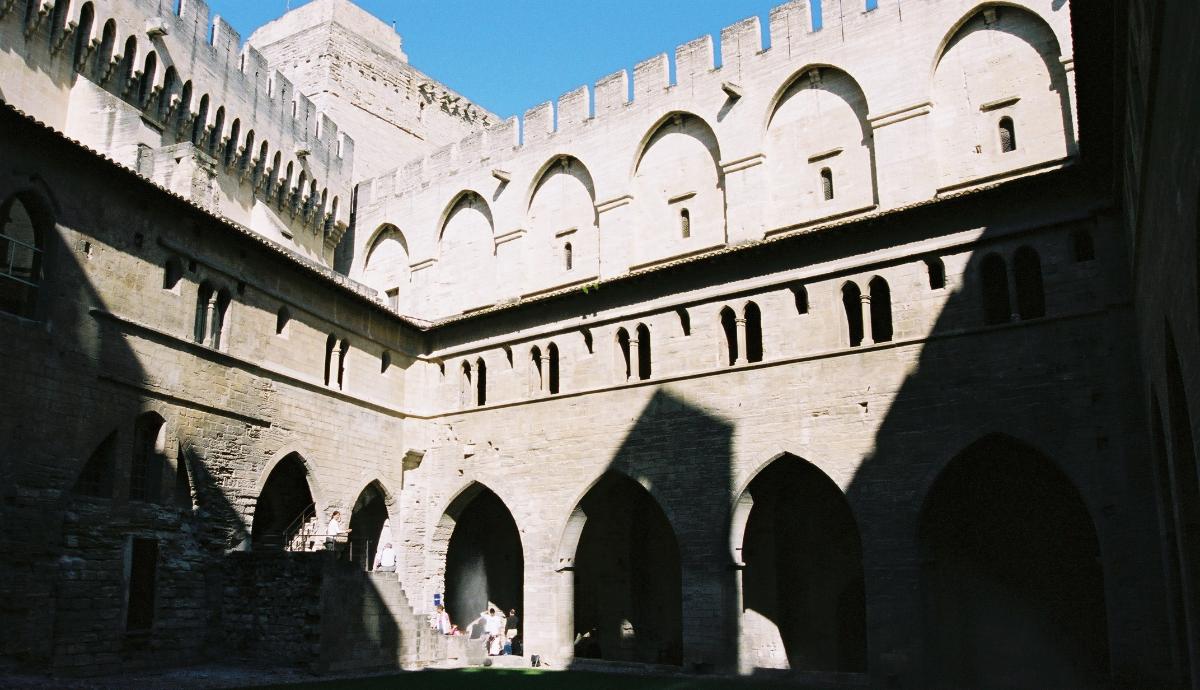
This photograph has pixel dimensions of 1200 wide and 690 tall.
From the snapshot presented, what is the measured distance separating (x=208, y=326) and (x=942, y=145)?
14140mm

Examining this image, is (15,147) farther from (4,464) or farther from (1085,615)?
(1085,615)

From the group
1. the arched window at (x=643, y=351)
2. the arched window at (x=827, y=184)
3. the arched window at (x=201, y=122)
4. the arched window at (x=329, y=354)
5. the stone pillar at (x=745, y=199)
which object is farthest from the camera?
the arched window at (x=201, y=122)

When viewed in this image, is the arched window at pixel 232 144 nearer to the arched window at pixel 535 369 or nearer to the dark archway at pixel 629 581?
the arched window at pixel 535 369

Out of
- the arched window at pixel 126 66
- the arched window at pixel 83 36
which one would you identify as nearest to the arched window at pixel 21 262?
the arched window at pixel 83 36

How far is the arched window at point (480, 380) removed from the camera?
23641 mm

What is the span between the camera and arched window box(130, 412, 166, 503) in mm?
16766

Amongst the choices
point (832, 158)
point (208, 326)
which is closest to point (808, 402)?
point (832, 158)

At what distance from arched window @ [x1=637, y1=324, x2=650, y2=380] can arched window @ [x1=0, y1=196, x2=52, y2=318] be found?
36.5ft

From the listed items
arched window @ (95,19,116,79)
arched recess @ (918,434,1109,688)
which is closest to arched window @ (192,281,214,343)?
arched window @ (95,19,116,79)

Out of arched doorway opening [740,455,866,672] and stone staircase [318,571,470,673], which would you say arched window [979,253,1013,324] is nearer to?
arched doorway opening [740,455,866,672]

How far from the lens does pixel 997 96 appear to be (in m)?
18.5

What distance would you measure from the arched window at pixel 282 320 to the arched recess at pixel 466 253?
539cm

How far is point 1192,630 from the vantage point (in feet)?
37.1

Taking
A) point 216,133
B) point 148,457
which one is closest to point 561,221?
point 216,133
